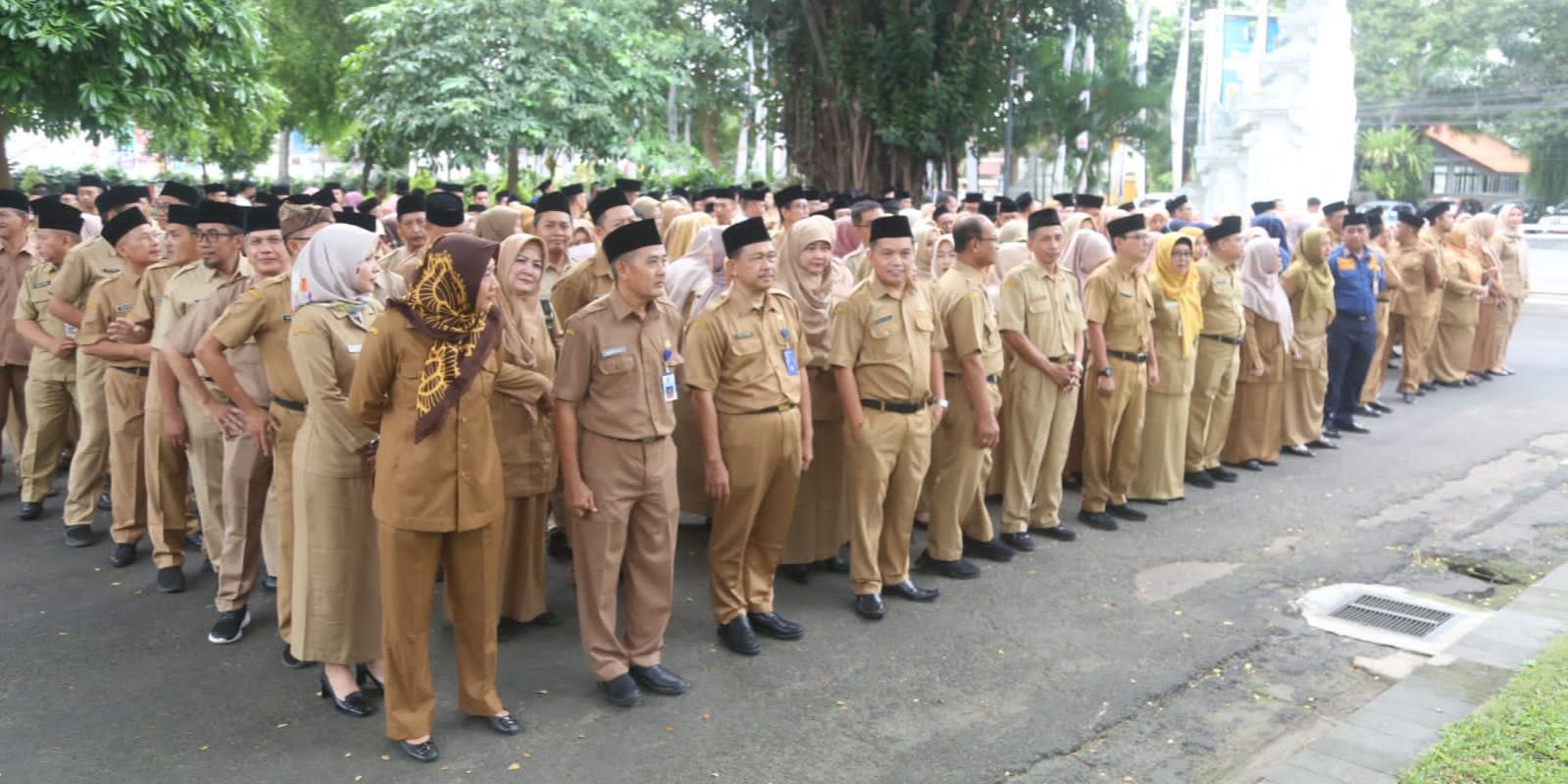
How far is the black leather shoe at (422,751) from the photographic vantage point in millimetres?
4230

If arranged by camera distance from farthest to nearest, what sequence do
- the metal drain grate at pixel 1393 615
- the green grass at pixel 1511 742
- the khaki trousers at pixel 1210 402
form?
the khaki trousers at pixel 1210 402
the metal drain grate at pixel 1393 615
the green grass at pixel 1511 742

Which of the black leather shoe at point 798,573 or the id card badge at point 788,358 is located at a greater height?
the id card badge at point 788,358

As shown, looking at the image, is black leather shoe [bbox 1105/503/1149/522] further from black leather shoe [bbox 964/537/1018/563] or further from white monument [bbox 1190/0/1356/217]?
white monument [bbox 1190/0/1356/217]

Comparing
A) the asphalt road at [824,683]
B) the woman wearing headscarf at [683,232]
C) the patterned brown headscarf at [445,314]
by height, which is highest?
the woman wearing headscarf at [683,232]

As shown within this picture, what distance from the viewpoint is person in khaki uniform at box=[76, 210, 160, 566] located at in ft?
20.8

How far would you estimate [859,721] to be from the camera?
4.65 meters

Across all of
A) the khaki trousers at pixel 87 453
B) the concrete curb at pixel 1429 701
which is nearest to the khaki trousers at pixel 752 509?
the concrete curb at pixel 1429 701

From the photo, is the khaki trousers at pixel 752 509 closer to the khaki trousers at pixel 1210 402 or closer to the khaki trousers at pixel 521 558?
the khaki trousers at pixel 521 558

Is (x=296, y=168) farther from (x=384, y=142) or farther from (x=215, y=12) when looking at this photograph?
(x=215, y=12)

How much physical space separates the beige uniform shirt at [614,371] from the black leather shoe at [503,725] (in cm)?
111

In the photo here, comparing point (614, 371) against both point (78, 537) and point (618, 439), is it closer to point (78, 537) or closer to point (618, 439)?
point (618, 439)

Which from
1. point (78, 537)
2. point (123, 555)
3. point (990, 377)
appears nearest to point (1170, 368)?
point (990, 377)

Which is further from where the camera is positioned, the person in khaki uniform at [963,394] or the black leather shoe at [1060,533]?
the black leather shoe at [1060,533]

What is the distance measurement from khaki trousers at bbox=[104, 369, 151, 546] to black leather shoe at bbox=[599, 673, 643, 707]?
10.4 feet
